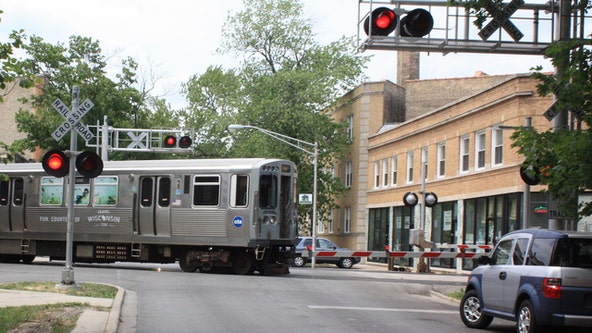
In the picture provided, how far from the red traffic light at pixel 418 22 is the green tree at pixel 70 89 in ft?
143

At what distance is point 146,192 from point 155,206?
58 cm

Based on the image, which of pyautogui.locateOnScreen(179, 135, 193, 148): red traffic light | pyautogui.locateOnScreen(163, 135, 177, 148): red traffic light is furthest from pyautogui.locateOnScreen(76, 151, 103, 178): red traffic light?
pyautogui.locateOnScreen(163, 135, 177, 148): red traffic light

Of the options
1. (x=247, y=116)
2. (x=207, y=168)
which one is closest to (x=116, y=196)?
(x=207, y=168)

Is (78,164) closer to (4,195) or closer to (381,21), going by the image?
(381,21)

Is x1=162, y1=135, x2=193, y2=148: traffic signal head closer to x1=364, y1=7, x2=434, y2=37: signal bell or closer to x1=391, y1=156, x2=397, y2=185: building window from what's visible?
x1=391, y1=156, x2=397, y2=185: building window

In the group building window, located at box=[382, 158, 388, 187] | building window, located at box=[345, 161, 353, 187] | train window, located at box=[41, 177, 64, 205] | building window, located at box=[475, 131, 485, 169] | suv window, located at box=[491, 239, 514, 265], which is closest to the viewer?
suv window, located at box=[491, 239, 514, 265]

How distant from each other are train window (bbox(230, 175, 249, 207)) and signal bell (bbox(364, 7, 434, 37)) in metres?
9.65

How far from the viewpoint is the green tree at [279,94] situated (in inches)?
2025

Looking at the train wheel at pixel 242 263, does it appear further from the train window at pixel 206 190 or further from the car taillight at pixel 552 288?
the car taillight at pixel 552 288

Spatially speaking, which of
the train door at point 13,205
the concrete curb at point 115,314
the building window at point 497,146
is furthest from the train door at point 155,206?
the building window at point 497,146

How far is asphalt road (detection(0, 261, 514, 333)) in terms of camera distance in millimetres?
13758

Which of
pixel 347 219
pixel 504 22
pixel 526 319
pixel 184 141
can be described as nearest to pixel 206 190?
pixel 184 141

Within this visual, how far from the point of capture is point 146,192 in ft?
89.2

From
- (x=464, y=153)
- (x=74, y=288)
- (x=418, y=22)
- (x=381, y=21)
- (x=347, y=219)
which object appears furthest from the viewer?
(x=347, y=219)
